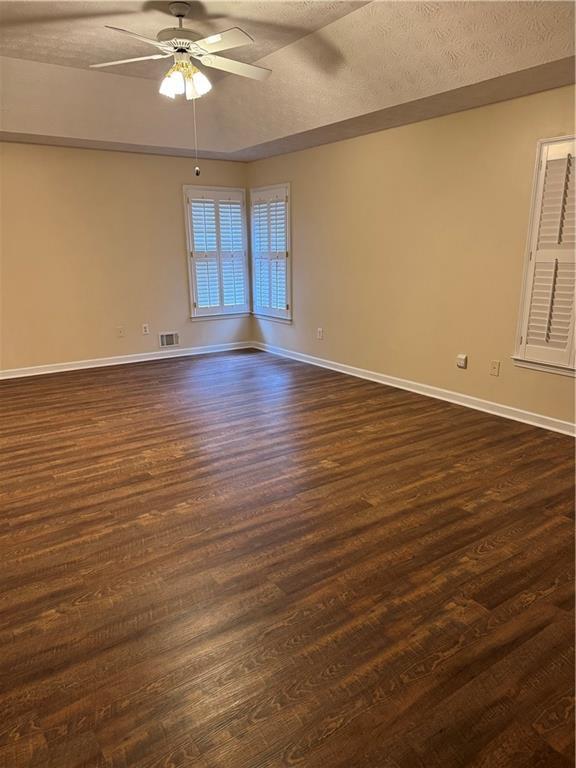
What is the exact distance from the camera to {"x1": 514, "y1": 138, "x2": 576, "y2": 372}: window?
11.4ft

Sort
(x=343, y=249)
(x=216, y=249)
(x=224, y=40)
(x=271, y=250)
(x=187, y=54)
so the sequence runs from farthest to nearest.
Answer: (x=216, y=249), (x=271, y=250), (x=343, y=249), (x=187, y=54), (x=224, y=40)

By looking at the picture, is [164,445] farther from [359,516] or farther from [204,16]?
[204,16]

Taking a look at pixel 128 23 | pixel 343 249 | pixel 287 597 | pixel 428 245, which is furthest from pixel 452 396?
pixel 128 23

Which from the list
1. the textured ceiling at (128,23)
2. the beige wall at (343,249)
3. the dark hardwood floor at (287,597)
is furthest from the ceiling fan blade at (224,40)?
the dark hardwood floor at (287,597)

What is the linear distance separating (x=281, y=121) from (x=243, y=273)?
2321mm

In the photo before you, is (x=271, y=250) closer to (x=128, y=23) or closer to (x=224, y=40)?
(x=128, y=23)

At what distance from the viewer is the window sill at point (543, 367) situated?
144 inches

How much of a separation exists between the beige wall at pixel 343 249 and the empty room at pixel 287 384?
3 centimetres

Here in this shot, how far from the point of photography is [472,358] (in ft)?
14.2

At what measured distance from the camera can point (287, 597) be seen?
2.04 m

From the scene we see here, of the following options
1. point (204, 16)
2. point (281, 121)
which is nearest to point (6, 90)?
point (204, 16)

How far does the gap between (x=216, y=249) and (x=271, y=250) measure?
0.73 meters

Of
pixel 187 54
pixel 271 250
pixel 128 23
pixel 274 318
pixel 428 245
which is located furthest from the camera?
pixel 274 318

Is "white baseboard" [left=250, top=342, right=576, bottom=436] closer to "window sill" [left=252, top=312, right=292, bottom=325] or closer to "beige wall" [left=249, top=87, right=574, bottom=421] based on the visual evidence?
"beige wall" [left=249, top=87, right=574, bottom=421]
